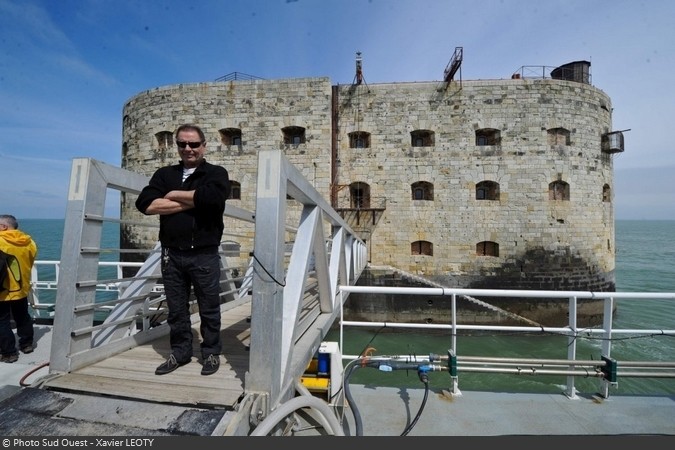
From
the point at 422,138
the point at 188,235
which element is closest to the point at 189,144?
the point at 188,235

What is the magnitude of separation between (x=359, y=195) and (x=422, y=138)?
3367 millimetres

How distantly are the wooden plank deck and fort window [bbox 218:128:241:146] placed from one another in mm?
11262

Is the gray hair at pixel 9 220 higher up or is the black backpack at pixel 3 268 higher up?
the gray hair at pixel 9 220

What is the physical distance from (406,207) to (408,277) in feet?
8.53

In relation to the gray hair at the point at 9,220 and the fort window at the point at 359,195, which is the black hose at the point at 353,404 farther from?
the fort window at the point at 359,195

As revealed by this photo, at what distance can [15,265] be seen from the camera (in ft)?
9.38

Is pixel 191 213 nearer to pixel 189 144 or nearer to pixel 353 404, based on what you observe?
pixel 189 144

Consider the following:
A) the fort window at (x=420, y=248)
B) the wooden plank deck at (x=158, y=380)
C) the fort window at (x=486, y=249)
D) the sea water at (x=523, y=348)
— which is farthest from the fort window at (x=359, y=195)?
the wooden plank deck at (x=158, y=380)

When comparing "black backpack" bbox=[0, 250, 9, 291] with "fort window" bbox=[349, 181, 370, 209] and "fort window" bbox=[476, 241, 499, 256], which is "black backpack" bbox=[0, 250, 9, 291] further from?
"fort window" bbox=[476, 241, 499, 256]

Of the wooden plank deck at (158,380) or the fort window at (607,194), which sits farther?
the fort window at (607,194)

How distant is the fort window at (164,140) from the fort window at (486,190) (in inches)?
479

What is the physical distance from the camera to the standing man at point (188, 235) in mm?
1710

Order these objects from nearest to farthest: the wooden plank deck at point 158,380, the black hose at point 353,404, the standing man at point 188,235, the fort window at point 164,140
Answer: the wooden plank deck at point 158,380
the standing man at point 188,235
the black hose at point 353,404
the fort window at point 164,140

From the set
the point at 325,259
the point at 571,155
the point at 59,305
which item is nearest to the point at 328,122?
the point at 571,155
